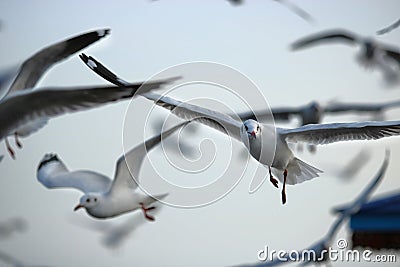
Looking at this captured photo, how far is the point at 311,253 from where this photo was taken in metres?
2.45

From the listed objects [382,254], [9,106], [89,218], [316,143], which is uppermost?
[9,106]

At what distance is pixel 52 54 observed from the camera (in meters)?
2.44

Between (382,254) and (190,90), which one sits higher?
(190,90)

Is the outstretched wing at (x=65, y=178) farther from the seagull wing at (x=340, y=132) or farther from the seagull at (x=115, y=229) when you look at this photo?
the seagull wing at (x=340, y=132)

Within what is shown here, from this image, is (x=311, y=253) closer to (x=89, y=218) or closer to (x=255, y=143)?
(x=255, y=143)

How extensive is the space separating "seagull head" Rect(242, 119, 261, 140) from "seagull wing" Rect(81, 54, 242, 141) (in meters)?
0.06

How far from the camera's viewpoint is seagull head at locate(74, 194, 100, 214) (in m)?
2.46

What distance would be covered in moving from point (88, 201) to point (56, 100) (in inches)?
13.2

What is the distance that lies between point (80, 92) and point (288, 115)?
25.3 inches

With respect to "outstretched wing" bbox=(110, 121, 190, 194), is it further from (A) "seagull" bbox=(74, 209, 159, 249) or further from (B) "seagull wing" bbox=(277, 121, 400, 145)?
(B) "seagull wing" bbox=(277, 121, 400, 145)

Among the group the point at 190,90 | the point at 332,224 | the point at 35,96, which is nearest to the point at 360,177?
the point at 332,224

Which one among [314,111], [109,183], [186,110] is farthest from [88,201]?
[314,111]

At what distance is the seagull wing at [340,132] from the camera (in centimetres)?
235

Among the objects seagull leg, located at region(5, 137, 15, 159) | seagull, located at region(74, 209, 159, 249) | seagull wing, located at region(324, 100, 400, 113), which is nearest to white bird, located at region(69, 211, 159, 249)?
seagull, located at region(74, 209, 159, 249)
